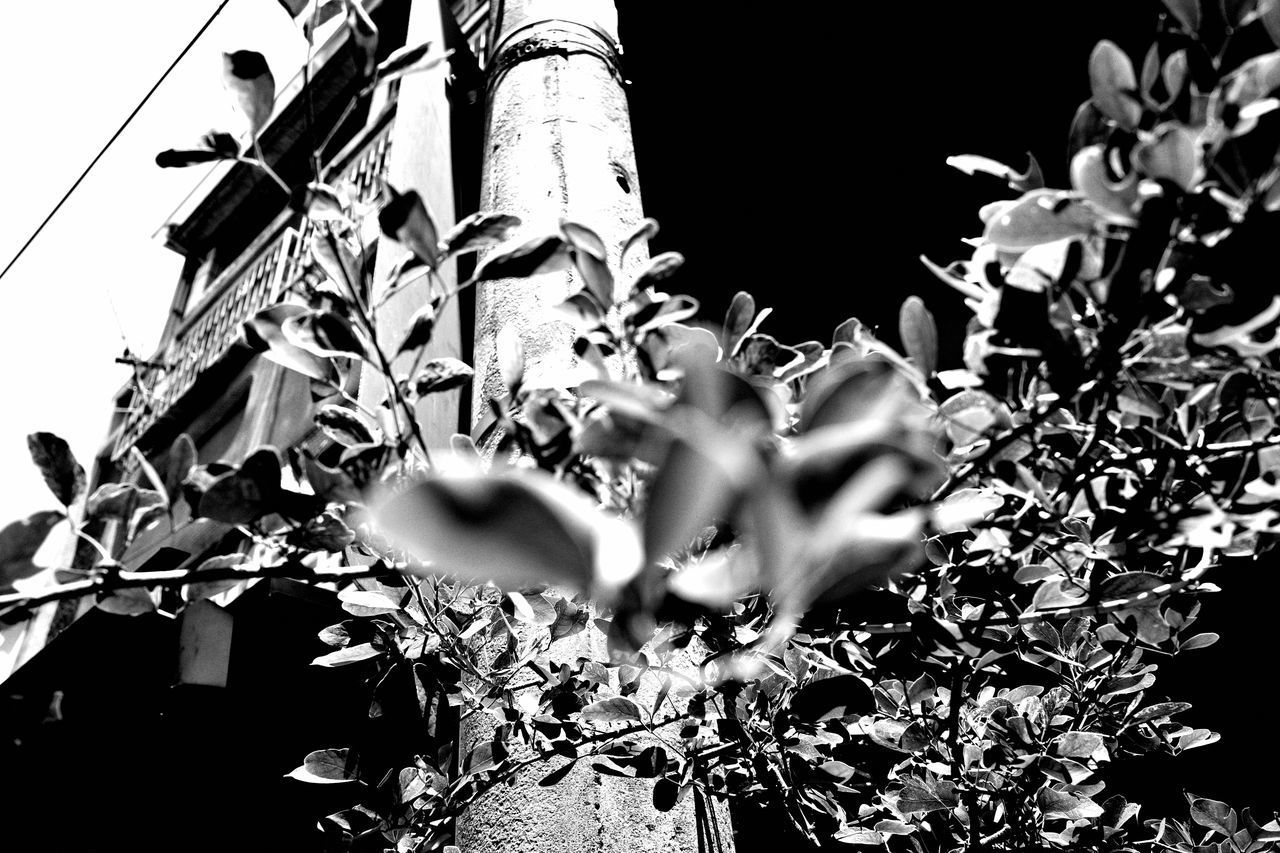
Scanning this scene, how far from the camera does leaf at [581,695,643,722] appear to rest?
104 cm

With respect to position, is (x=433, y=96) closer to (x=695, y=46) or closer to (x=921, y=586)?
(x=695, y=46)

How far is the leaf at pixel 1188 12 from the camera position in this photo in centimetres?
66

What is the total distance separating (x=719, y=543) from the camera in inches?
33.9

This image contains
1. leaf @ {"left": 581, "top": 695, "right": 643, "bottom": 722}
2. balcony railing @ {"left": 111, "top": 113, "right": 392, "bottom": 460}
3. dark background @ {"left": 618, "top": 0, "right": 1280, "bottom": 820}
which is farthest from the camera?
balcony railing @ {"left": 111, "top": 113, "right": 392, "bottom": 460}

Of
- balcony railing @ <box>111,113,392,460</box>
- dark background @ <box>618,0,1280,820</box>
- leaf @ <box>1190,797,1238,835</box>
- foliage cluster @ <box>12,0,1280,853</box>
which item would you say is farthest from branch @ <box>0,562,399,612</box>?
balcony railing @ <box>111,113,392,460</box>

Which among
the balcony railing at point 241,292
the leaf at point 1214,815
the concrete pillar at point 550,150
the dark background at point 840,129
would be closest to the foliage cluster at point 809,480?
the leaf at point 1214,815

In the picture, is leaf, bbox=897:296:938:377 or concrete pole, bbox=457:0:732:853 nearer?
leaf, bbox=897:296:938:377

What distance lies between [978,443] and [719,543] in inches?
11.0

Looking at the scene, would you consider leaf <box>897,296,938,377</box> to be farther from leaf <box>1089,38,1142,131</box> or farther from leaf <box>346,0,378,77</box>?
leaf <box>346,0,378,77</box>

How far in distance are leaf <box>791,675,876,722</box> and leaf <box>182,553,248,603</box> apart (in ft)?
2.33

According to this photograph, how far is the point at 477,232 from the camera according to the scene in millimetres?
750

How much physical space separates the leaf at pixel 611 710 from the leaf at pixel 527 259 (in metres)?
0.55

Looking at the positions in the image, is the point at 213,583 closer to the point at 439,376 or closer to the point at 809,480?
the point at 439,376

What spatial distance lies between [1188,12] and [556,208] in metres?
1.24
